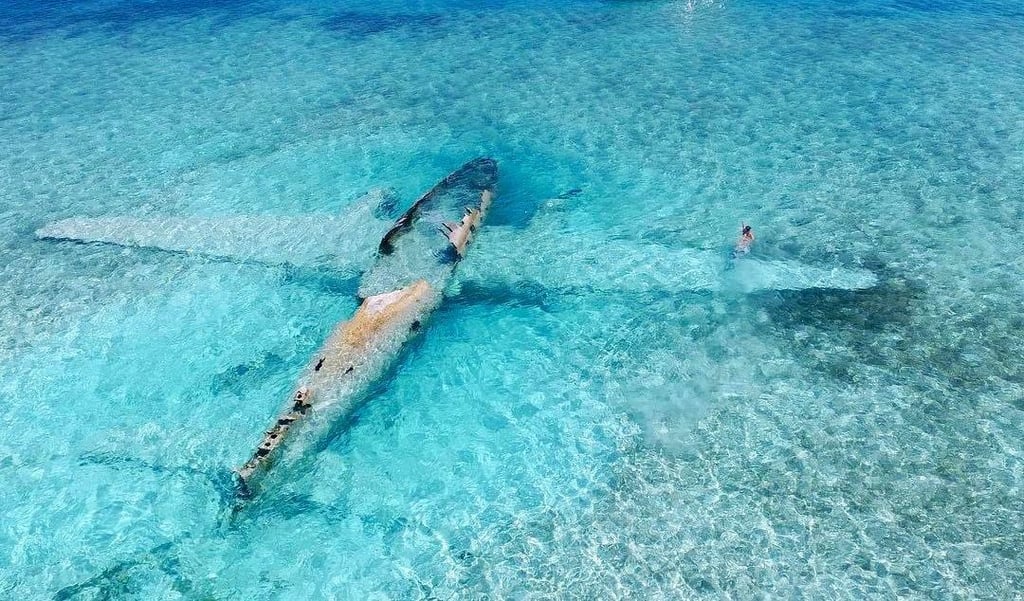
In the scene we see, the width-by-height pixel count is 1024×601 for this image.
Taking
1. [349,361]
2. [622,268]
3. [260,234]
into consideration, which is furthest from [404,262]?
[622,268]

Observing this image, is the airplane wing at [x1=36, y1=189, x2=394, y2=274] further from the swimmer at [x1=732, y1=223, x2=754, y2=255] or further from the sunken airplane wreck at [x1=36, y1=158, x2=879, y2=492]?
the swimmer at [x1=732, y1=223, x2=754, y2=255]

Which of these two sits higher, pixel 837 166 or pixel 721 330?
pixel 837 166

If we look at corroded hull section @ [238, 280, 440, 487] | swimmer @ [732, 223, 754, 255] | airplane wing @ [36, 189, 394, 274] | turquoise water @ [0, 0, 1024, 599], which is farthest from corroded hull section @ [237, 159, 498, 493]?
swimmer @ [732, 223, 754, 255]

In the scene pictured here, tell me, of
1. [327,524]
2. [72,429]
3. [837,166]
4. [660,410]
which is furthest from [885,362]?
[72,429]

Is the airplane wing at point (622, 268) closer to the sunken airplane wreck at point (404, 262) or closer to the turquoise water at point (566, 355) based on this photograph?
the sunken airplane wreck at point (404, 262)

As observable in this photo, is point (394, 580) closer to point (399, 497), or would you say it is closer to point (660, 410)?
point (399, 497)

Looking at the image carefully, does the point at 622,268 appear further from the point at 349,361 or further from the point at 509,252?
the point at 349,361

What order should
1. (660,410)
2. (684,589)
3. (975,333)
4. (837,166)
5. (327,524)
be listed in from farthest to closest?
1. (837,166)
2. (975,333)
3. (660,410)
4. (327,524)
5. (684,589)
